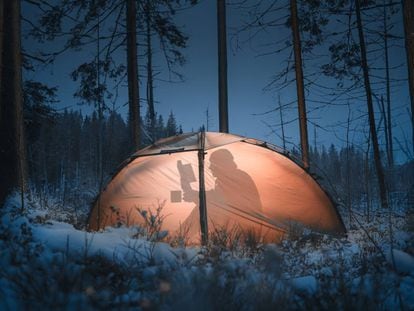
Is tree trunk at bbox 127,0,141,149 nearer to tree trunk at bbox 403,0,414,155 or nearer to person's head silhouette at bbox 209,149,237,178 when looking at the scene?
person's head silhouette at bbox 209,149,237,178

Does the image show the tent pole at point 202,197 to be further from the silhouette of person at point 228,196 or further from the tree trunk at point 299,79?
the tree trunk at point 299,79

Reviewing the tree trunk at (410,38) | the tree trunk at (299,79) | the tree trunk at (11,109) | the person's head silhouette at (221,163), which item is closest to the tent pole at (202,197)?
the person's head silhouette at (221,163)

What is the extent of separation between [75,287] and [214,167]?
427 cm

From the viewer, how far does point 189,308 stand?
6.40ft

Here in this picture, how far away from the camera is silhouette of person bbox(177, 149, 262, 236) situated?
5.68 m

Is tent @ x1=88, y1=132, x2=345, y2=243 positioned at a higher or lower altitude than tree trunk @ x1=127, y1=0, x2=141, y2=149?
lower

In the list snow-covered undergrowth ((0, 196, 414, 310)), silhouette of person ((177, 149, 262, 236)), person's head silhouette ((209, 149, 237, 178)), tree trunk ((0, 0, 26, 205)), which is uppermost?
tree trunk ((0, 0, 26, 205))

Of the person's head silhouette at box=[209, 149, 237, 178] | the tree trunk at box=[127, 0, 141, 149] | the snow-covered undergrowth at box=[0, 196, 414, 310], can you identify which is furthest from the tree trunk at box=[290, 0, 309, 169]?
the snow-covered undergrowth at box=[0, 196, 414, 310]

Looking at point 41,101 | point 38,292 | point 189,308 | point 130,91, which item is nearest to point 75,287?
point 38,292

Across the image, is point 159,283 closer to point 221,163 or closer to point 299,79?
point 221,163

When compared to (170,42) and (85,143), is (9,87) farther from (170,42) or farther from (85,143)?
(85,143)

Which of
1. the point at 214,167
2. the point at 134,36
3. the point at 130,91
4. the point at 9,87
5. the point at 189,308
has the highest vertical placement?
the point at 134,36

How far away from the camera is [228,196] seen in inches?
230

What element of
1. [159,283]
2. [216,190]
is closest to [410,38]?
[216,190]
